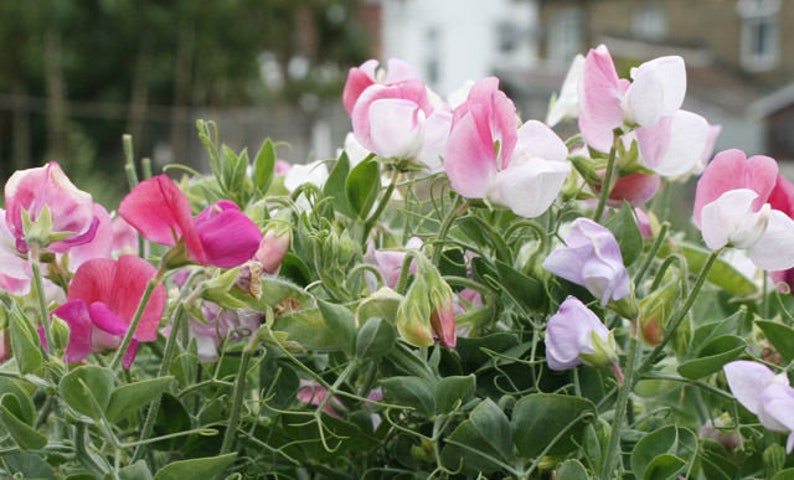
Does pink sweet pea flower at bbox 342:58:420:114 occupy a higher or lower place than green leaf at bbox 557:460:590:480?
higher

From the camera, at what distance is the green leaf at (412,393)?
433 mm

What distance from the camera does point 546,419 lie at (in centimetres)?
44

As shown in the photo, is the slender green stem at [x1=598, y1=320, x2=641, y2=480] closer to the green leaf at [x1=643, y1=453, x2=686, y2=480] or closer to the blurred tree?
the green leaf at [x1=643, y1=453, x2=686, y2=480]

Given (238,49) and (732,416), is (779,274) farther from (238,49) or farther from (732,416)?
(238,49)

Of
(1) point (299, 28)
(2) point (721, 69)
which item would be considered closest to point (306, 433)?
(1) point (299, 28)

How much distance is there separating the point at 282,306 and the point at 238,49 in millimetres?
10889

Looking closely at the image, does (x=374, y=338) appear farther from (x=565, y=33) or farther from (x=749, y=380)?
(x=565, y=33)

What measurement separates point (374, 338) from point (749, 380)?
0.43 feet

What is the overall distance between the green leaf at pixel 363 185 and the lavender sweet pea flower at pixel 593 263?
0.08m

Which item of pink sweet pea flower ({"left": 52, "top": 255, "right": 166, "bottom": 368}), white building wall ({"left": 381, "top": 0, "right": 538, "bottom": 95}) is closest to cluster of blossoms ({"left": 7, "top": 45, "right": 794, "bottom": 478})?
pink sweet pea flower ({"left": 52, "top": 255, "right": 166, "bottom": 368})

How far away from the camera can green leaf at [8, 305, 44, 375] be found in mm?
406

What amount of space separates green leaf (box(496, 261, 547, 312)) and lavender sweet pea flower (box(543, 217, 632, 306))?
24 mm

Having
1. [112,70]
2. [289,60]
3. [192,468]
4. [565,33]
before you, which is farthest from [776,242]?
[565,33]

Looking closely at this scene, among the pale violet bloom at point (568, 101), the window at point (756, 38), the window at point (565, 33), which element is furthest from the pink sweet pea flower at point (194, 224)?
the window at point (565, 33)
